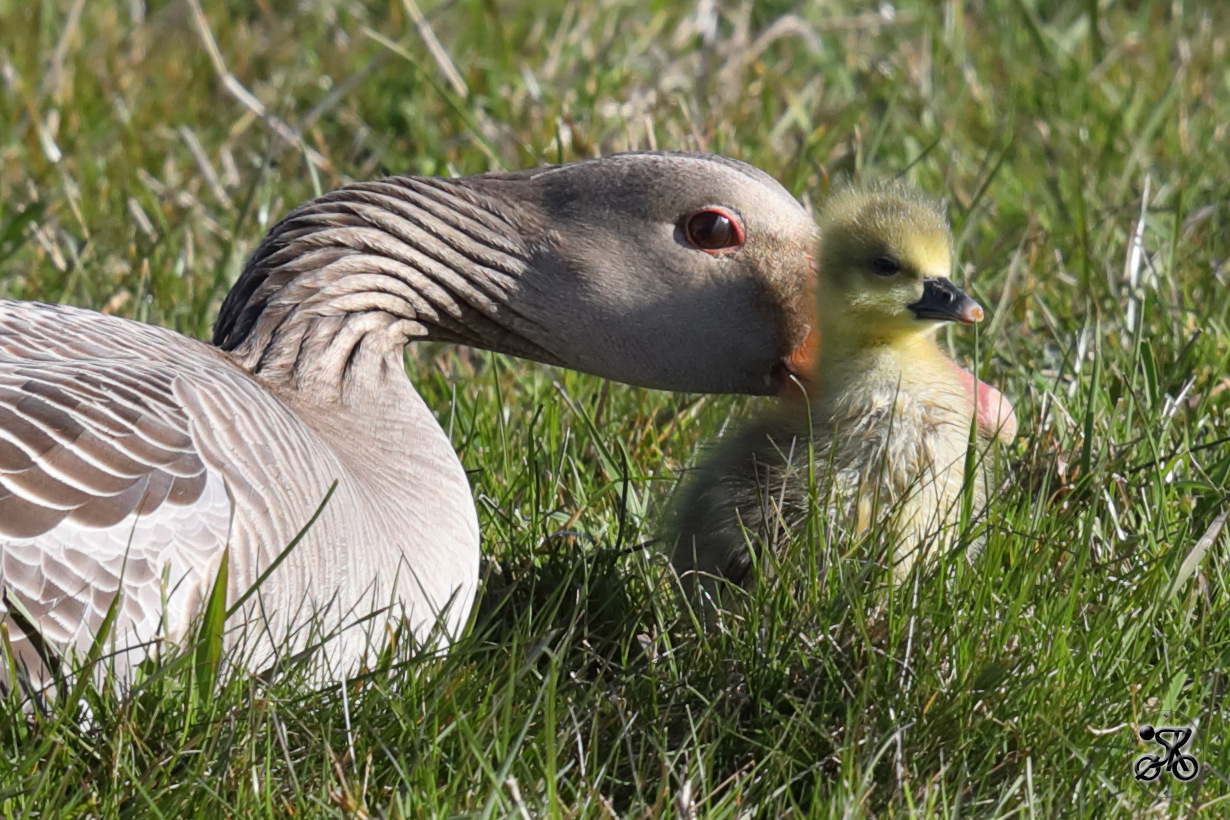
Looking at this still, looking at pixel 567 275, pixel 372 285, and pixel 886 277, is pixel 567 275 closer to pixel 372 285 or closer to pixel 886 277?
pixel 372 285

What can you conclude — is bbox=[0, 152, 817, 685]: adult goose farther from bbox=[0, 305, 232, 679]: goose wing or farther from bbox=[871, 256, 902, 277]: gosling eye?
bbox=[871, 256, 902, 277]: gosling eye

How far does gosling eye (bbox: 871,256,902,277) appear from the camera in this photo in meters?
4.27

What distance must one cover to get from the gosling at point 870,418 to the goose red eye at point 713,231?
241 mm

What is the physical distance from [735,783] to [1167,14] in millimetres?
7450

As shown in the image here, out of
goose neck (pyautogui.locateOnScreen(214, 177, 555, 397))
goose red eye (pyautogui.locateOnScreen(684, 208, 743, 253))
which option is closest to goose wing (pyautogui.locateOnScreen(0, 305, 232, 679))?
goose neck (pyautogui.locateOnScreen(214, 177, 555, 397))

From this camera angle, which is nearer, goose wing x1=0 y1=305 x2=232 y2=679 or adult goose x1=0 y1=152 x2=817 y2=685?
goose wing x1=0 y1=305 x2=232 y2=679

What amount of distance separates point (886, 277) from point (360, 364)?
1.41m

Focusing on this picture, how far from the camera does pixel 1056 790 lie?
3.45m

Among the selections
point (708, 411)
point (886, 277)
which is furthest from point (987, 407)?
point (708, 411)

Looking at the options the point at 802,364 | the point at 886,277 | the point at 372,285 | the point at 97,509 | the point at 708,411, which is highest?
the point at 372,285

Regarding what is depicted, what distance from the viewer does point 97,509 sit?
3482 millimetres

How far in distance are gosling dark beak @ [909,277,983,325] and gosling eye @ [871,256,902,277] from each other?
8 centimetres

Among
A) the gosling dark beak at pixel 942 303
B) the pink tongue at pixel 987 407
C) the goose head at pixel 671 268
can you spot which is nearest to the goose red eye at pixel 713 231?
the goose head at pixel 671 268

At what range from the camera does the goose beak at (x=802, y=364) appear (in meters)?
4.46
